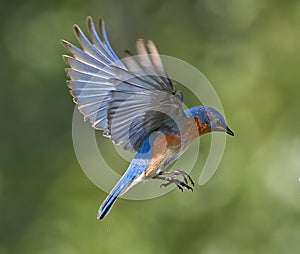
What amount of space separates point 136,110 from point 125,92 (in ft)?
0.51

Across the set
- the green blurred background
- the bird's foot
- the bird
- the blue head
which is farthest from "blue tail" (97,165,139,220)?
the green blurred background

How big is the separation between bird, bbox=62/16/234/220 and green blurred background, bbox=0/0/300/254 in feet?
6.45

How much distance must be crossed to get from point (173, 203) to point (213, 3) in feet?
6.93

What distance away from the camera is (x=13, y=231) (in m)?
6.62

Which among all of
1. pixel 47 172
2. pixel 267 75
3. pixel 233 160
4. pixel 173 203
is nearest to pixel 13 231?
pixel 47 172

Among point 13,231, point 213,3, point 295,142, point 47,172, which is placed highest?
point 213,3

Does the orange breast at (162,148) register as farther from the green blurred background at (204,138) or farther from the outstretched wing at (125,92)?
the green blurred background at (204,138)

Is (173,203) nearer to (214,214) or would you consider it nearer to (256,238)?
(214,214)

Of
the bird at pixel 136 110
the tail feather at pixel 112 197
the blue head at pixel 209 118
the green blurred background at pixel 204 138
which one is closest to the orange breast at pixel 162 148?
the bird at pixel 136 110

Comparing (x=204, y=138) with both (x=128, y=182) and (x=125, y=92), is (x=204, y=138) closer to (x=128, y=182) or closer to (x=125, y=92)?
(x=128, y=182)

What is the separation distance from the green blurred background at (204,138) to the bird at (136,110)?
1967 millimetres

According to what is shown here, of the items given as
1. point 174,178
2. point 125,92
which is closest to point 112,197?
point 174,178

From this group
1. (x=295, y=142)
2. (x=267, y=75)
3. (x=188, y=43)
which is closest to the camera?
(x=295, y=142)

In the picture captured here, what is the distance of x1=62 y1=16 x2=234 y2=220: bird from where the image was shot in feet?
10.3
